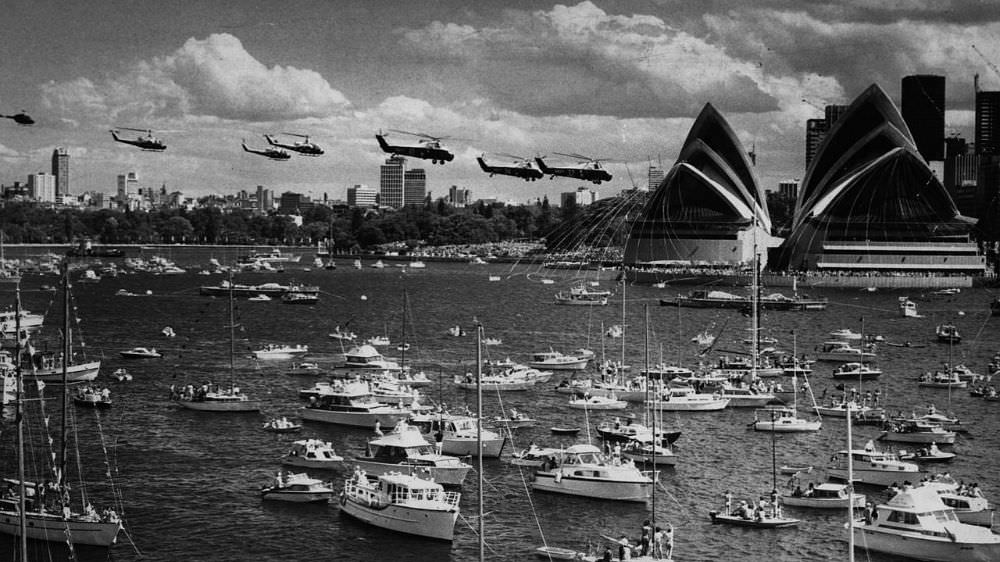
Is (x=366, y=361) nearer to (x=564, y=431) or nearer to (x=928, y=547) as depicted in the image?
(x=564, y=431)

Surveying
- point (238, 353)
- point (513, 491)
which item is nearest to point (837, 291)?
point (238, 353)

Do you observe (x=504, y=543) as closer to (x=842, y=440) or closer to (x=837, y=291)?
(x=842, y=440)

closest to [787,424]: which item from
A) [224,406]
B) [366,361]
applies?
[224,406]

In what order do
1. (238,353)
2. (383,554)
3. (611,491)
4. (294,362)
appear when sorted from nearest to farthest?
(383,554), (611,491), (294,362), (238,353)

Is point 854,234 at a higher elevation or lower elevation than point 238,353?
higher

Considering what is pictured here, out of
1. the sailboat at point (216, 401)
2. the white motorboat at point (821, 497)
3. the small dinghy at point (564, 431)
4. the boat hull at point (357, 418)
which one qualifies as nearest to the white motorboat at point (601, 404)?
the small dinghy at point (564, 431)

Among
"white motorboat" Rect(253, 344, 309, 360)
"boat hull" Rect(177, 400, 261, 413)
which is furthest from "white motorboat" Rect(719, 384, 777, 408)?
"white motorboat" Rect(253, 344, 309, 360)

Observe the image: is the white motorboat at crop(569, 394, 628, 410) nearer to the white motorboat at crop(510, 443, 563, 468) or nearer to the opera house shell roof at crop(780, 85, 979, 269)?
the white motorboat at crop(510, 443, 563, 468)

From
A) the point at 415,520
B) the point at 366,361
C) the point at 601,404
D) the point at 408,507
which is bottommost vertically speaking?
the point at 415,520
